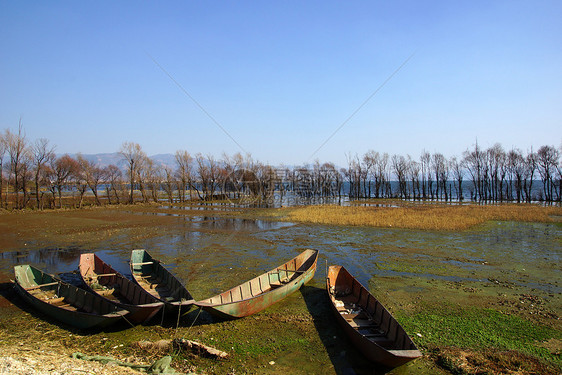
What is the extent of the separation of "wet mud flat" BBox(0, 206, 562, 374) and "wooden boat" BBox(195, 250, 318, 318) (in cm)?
43

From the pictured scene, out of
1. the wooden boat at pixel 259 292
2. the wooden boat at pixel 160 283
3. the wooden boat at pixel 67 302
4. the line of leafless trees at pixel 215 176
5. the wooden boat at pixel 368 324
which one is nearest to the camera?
the wooden boat at pixel 368 324

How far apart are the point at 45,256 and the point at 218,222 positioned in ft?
57.0

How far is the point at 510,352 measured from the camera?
8.04m

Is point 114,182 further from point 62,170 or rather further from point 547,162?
point 547,162

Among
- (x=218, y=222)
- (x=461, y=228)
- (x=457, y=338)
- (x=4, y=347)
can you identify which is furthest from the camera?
(x=218, y=222)

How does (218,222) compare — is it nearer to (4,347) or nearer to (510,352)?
(4,347)

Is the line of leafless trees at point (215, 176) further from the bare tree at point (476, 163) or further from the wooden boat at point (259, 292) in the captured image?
the wooden boat at point (259, 292)

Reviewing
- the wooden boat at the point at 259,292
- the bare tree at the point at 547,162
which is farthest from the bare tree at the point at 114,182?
the bare tree at the point at 547,162

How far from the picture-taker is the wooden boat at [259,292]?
923 centimetres

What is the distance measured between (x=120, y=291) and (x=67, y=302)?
5.46ft

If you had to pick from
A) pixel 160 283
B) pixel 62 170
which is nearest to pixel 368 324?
pixel 160 283

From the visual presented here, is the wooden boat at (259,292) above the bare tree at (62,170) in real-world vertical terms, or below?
below

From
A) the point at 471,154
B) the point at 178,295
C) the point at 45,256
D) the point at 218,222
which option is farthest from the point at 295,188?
the point at 178,295

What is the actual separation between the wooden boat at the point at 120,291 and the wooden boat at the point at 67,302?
0.32 meters
